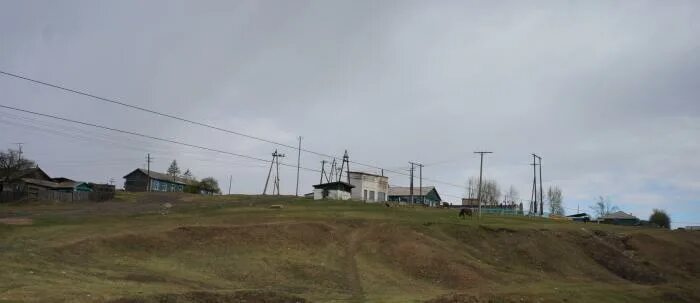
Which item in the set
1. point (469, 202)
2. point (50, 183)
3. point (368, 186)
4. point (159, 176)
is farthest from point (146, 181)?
point (469, 202)

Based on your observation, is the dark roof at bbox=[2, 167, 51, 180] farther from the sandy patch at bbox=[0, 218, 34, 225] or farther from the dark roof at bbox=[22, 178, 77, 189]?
the sandy patch at bbox=[0, 218, 34, 225]

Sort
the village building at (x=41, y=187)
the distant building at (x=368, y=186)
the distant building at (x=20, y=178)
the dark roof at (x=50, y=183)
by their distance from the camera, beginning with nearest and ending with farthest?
1. the village building at (x=41, y=187)
2. the distant building at (x=20, y=178)
3. the dark roof at (x=50, y=183)
4. the distant building at (x=368, y=186)

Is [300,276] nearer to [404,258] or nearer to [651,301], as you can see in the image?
[404,258]

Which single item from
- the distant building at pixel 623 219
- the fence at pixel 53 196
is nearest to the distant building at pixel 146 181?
the fence at pixel 53 196

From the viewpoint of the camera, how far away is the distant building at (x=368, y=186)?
103625 millimetres

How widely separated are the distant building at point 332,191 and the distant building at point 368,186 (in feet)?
32.3

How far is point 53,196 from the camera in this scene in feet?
239

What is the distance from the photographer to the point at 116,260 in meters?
32.8

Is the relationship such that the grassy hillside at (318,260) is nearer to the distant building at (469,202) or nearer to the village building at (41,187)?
the village building at (41,187)

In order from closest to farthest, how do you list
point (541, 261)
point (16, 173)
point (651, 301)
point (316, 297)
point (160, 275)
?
point (316, 297) < point (160, 275) < point (651, 301) < point (541, 261) < point (16, 173)

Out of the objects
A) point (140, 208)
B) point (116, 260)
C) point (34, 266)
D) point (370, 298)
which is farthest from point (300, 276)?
point (140, 208)

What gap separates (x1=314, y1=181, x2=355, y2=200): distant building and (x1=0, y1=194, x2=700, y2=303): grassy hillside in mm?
30232

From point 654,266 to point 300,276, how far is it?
3360cm

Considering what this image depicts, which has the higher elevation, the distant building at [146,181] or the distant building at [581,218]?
the distant building at [146,181]
